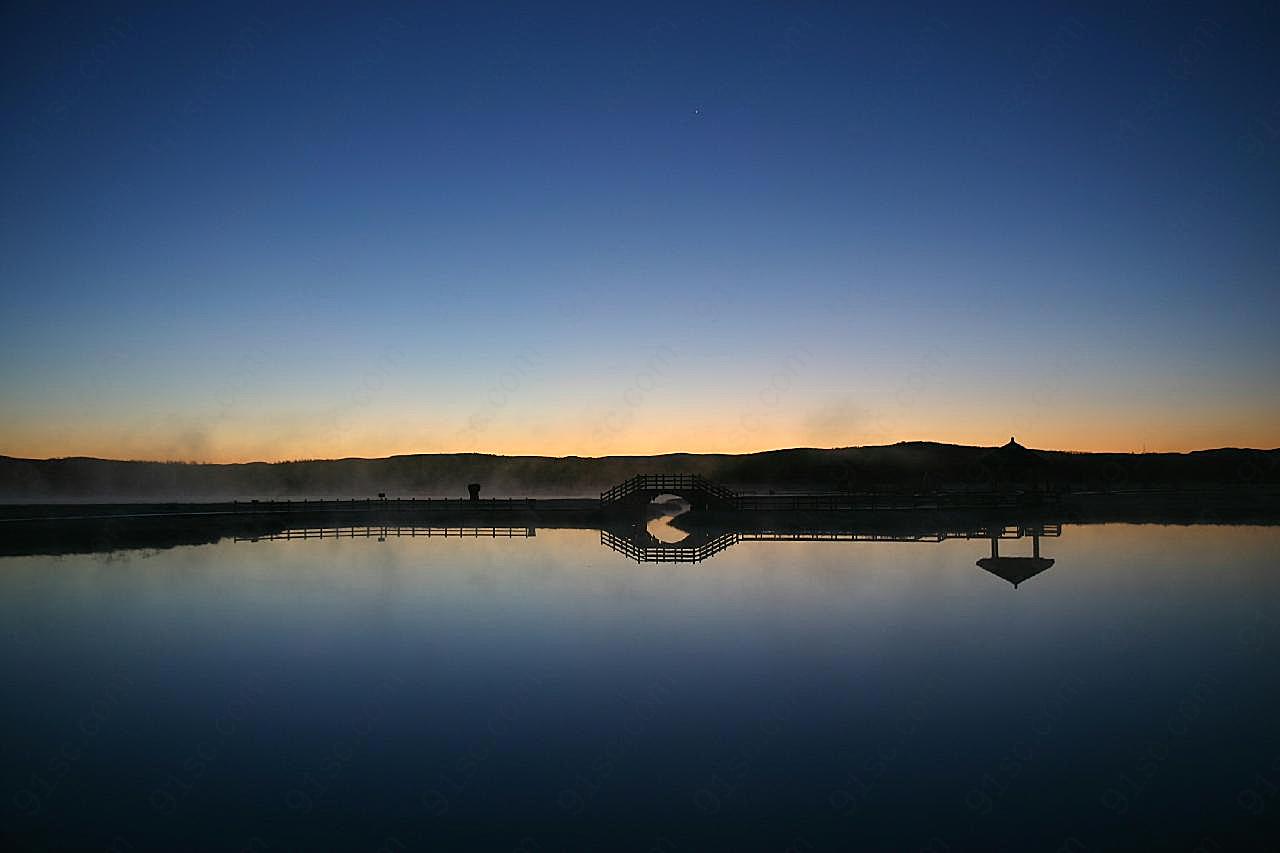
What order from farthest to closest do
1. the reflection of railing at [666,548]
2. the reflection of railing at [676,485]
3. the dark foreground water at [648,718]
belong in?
1. the reflection of railing at [676,485]
2. the reflection of railing at [666,548]
3. the dark foreground water at [648,718]

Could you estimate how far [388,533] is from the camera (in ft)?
162

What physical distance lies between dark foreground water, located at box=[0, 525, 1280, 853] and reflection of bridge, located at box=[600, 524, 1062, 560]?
10.9 m

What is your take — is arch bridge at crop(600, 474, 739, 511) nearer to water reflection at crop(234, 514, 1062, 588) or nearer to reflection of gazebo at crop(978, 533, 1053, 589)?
water reflection at crop(234, 514, 1062, 588)

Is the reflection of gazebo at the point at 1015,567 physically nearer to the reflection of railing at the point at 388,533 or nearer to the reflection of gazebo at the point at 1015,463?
the reflection of gazebo at the point at 1015,463

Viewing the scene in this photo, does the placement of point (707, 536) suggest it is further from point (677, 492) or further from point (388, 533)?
point (388, 533)

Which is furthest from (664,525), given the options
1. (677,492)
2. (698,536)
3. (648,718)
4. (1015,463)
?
(648,718)

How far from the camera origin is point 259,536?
46.0 metres

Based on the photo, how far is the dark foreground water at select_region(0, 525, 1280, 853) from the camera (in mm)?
8773

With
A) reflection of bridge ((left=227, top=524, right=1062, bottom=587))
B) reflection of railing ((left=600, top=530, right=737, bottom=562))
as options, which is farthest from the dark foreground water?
reflection of railing ((left=600, top=530, right=737, bottom=562))

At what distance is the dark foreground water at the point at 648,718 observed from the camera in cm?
877

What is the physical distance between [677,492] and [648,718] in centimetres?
3815

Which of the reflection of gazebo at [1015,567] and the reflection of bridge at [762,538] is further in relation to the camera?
the reflection of bridge at [762,538]

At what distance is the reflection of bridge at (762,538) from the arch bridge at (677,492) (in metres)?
4.31

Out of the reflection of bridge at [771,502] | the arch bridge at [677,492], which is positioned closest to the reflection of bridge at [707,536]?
the arch bridge at [677,492]
